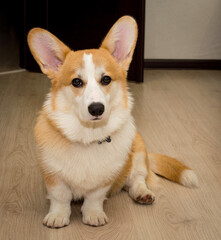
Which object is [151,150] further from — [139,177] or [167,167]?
[139,177]

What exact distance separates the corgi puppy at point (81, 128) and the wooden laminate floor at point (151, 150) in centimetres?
10

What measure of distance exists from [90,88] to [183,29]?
10.4ft

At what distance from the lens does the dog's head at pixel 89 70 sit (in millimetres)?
1583

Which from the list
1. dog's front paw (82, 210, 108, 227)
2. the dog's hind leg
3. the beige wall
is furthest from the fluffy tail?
the beige wall

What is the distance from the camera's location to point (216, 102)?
3.47 meters

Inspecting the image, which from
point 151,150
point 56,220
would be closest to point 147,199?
point 56,220

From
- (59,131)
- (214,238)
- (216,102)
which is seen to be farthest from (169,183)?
(216,102)

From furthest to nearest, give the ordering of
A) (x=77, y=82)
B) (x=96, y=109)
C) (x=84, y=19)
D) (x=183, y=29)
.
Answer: (x=183, y=29)
(x=84, y=19)
(x=77, y=82)
(x=96, y=109)

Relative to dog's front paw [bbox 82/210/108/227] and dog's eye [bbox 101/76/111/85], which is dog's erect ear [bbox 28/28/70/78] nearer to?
dog's eye [bbox 101/76/111/85]

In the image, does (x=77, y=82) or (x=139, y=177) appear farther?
(x=139, y=177)

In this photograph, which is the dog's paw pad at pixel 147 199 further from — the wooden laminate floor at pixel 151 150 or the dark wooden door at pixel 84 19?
the dark wooden door at pixel 84 19

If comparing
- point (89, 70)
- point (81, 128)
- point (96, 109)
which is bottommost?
point (81, 128)

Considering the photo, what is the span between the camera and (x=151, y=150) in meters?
2.51

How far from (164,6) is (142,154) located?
2.79m
